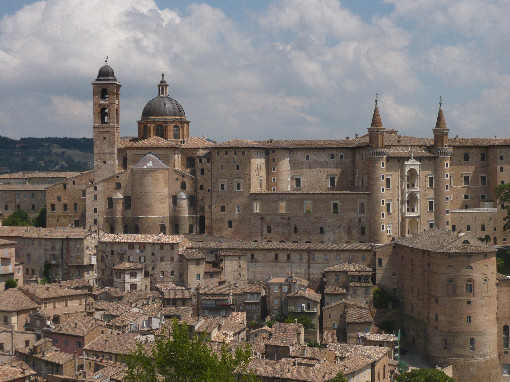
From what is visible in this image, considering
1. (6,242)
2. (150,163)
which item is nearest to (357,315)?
(150,163)

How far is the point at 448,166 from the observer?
69750 millimetres

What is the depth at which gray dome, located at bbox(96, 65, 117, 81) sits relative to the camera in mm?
73375

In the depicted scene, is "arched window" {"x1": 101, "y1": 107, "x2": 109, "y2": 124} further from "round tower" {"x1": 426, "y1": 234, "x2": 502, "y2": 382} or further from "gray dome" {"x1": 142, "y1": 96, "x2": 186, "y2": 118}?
"round tower" {"x1": 426, "y1": 234, "x2": 502, "y2": 382}

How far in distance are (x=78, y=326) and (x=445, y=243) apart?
24.6 m

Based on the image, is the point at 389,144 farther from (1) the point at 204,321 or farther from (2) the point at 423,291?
(1) the point at 204,321

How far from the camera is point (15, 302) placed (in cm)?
5556

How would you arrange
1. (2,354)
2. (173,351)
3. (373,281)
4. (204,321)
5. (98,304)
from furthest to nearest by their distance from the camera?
1. (373,281)
2. (98,304)
3. (204,321)
4. (2,354)
5. (173,351)

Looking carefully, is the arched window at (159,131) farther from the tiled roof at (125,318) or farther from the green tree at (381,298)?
the green tree at (381,298)

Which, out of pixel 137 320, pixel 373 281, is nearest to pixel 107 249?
pixel 137 320

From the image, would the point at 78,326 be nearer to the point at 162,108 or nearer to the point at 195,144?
the point at 195,144

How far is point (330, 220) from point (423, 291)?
1297cm

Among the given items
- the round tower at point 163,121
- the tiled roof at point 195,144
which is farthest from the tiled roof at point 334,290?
the round tower at point 163,121

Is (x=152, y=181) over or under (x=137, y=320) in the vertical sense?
over

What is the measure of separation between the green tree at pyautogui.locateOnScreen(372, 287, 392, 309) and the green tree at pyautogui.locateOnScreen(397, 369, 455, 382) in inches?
398
